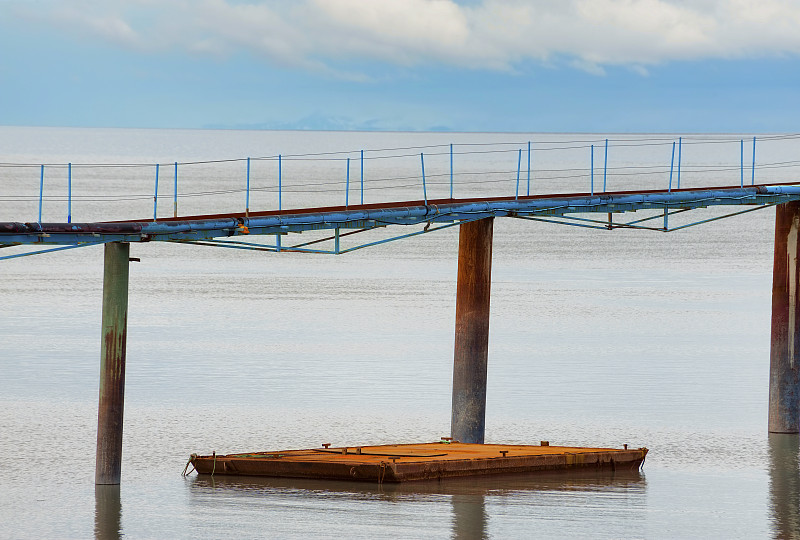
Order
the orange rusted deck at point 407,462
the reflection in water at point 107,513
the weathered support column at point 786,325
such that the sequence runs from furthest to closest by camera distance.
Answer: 1. the weathered support column at point 786,325
2. the orange rusted deck at point 407,462
3. the reflection in water at point 107,513

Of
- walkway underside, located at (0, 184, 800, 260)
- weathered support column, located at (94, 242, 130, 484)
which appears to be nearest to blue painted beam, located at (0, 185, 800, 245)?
walkway underside, located at (0, 184, 800, 260)

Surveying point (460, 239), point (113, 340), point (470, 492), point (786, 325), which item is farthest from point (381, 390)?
point (113, 340)

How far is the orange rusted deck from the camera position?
70.6ft

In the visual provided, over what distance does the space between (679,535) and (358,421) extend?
995cm

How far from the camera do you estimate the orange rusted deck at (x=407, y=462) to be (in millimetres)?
21531

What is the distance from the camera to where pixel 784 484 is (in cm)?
2347

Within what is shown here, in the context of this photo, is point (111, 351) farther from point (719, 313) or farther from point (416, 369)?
point (719, 313)

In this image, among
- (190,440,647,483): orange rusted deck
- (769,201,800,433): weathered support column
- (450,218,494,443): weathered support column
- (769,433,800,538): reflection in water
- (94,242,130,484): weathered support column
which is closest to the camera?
(94,242,130,484): weathered support column

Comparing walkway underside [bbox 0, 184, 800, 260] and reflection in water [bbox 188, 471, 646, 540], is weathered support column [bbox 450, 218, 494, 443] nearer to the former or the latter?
walkway underside [bbox 0, 184, 800, 260]

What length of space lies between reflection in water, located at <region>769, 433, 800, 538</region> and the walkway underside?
192 inches

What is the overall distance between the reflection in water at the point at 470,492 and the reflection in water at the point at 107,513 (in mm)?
1295

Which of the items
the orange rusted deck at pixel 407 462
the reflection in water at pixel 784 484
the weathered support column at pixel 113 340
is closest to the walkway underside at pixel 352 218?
the weathered support column at pixel 113 340

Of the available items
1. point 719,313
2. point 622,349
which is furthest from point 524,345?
point 719,313

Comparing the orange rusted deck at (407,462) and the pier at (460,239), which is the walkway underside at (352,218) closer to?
the pier at (460,239)
